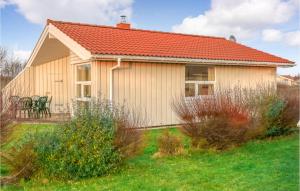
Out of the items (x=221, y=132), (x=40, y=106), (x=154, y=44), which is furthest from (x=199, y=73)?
(x=40, y=106)

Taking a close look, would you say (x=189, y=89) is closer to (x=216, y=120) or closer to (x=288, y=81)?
(x=216, y=120)

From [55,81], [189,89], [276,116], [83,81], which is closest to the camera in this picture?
[276,116]

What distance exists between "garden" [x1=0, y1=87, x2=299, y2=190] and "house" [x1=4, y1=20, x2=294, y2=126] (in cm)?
448

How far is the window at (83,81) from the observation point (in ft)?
47.3

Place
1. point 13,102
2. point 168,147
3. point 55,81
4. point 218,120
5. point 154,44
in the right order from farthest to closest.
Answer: point 55,81, point 154,44, point 218,120, point 168,147, point 13,102

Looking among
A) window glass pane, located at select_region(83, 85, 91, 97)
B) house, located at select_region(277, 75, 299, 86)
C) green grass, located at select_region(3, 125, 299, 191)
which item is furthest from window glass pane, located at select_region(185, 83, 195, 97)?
house, located at select_region(277, 75, 299, 86)

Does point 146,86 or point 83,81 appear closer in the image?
point 146,86

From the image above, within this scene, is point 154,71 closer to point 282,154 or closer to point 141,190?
point 282,154

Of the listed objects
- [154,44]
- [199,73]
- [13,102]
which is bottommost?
[13,102]

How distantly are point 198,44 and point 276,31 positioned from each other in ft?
13.2

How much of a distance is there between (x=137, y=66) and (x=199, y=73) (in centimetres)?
326

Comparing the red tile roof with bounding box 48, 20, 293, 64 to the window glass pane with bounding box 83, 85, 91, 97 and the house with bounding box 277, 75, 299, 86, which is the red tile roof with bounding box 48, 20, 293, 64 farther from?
the house with bounding box 277, 75, 299, 86

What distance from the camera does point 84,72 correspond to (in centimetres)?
1471

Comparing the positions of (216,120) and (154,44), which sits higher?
(154,44)
